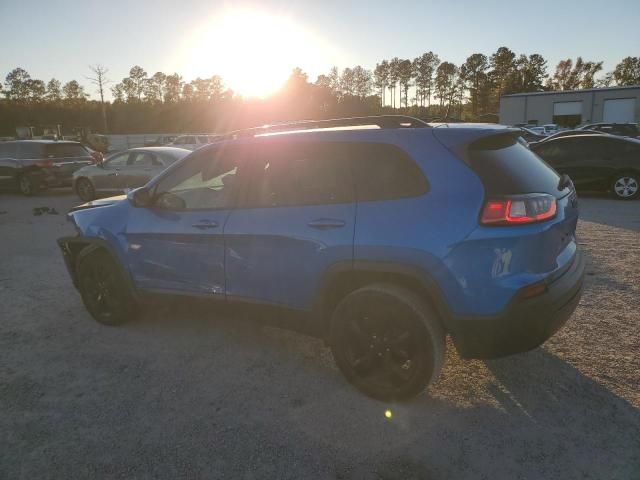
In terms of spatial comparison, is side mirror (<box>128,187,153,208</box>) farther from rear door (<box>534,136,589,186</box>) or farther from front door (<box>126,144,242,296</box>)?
rear door (<box>534,136,589,186</box>)

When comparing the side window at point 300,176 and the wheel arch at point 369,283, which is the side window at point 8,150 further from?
the wheel arch at point 369,283

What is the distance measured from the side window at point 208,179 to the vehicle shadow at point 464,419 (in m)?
0.86

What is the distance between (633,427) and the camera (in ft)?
8.57

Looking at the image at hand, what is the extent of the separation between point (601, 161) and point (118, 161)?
11931mm

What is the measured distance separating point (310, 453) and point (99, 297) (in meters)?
2.81

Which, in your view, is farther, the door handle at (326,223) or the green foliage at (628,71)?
the green foliage at (628,71)

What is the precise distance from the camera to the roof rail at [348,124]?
300cm

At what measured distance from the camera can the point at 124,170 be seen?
39.3 ft

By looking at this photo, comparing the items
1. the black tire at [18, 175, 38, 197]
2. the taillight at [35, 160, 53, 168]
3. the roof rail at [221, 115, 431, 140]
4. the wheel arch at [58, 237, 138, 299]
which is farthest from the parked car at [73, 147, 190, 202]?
the roof rail at [221, 115, 431, 140]

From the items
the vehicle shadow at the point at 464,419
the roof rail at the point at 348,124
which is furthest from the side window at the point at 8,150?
the vehicle shadow at the point at 464,419

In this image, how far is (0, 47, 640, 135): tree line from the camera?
79688 millimetres

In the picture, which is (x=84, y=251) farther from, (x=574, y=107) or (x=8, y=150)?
(x=574, y=107)

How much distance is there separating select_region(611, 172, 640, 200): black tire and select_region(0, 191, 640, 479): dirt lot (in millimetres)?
7379

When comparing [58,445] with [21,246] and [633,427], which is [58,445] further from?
[21,246]
